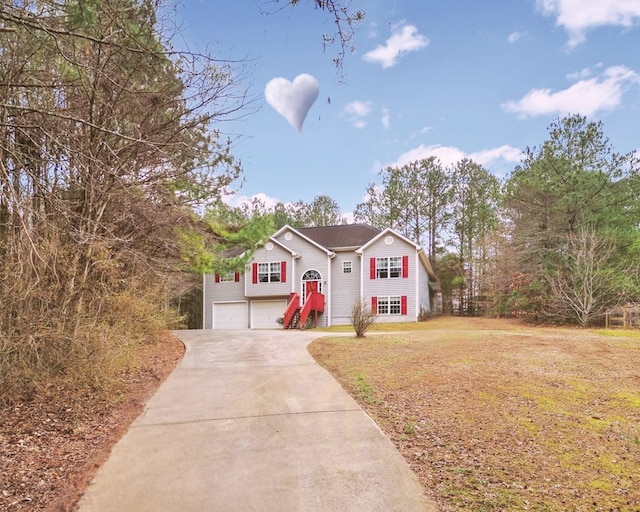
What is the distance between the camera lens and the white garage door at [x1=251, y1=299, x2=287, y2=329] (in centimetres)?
2358

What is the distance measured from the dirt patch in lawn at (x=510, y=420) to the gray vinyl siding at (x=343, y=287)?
44.2 ft

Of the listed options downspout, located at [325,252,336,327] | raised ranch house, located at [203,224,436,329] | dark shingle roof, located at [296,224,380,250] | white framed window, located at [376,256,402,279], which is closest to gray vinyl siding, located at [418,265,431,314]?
raised ranch house, located at [203,224,436,329]

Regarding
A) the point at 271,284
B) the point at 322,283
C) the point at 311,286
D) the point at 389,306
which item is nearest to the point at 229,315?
the point at 271,284

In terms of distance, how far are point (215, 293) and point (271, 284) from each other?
3.69 m

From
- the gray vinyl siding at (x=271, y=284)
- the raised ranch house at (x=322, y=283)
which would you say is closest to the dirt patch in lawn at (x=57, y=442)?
the raised ranch house at (x=322, y=283)

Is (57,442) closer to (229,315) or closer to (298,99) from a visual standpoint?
(298,99)

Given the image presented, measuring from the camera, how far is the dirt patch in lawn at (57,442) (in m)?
3.19

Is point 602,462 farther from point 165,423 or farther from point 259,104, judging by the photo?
point 259,104

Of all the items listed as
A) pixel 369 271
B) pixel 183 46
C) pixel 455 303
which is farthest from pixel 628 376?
pixel 455 303

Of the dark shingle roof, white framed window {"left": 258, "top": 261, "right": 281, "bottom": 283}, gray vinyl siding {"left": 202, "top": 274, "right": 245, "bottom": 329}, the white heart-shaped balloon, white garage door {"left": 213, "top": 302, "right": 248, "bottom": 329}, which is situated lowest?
white garage door {"left": 213, "top": 302, "right": 248, "bottom": 329}

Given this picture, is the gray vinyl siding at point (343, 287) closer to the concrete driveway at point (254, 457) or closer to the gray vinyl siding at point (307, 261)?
the gray vinyl siding at point (307, 261)

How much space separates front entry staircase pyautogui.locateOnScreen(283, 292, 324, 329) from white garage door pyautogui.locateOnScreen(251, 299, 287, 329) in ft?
5.49

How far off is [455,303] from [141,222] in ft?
92.3

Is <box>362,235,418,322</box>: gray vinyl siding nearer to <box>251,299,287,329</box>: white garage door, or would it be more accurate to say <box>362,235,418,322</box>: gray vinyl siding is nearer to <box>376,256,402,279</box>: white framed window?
<box>376,256,402,279</box>: white framed window
